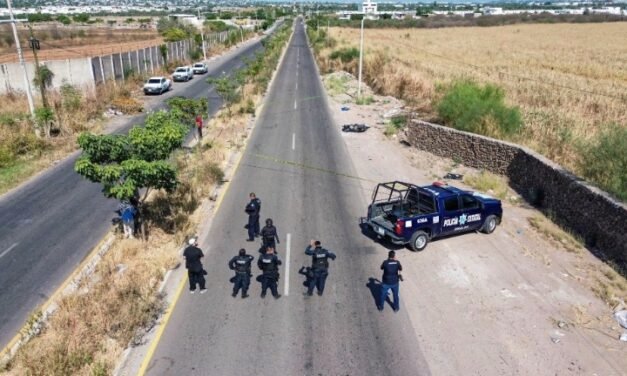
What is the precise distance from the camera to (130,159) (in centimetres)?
1282

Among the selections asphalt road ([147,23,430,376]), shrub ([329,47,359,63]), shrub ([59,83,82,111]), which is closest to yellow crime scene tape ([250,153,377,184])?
asphalt road ([147,23,430,376])

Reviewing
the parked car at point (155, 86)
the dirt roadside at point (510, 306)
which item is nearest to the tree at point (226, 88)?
the parked car at point (155, 86)

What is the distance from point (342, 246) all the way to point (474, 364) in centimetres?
577

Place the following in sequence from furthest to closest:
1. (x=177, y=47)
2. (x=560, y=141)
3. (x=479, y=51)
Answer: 1. (x=479, y=51)
2. (x=177, y=47)
3. (x=560, y=141)

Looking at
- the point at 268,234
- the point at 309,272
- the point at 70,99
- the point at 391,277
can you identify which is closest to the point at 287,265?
the point at 268,234

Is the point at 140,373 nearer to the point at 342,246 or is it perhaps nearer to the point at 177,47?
the point at 342,246

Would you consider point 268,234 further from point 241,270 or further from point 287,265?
point 241,270

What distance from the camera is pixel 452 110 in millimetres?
24812

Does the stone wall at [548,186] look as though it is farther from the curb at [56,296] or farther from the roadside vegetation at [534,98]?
the curb at [56,296]

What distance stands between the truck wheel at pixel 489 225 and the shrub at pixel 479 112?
8.35m

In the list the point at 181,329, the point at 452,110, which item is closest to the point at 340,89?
the point at 452,110

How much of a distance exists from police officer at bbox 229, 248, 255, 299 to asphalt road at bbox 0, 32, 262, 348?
481 cm

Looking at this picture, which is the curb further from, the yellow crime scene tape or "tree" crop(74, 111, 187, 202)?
the yellow crime scene tape

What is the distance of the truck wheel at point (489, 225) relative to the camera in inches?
594
